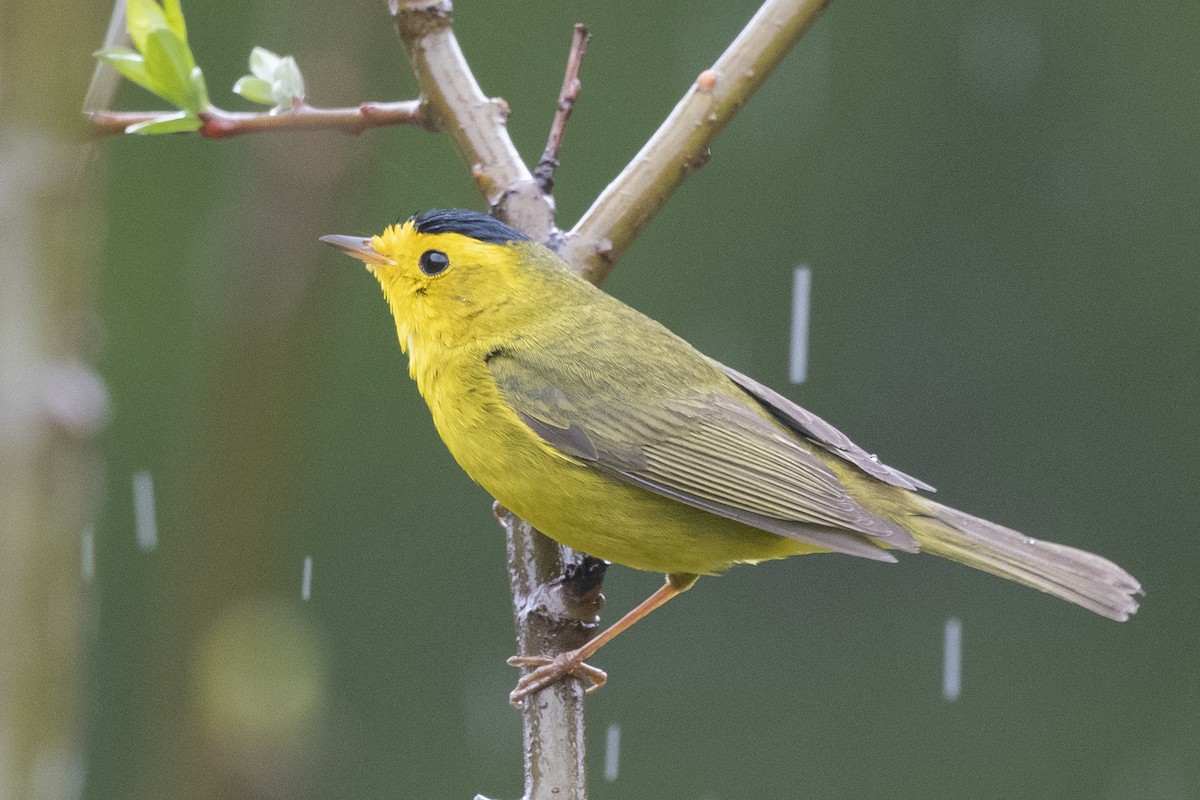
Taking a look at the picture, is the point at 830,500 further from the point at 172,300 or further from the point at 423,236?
the point at 172,300

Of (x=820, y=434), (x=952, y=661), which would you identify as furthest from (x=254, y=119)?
(x=952, y=661)

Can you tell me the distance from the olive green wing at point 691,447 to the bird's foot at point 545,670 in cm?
52

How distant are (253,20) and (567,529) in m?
4.38

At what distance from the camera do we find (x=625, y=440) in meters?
3.27

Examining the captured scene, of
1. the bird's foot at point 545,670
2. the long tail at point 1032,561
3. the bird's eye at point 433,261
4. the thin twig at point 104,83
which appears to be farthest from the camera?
the bird's eye at point 433,261

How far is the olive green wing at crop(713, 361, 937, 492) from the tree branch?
1.89ft

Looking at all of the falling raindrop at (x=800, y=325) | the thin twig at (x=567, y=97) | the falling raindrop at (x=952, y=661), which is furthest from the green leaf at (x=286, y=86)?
the falling raindrop at (x=952, y=661)

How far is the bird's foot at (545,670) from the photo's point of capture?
2.67m

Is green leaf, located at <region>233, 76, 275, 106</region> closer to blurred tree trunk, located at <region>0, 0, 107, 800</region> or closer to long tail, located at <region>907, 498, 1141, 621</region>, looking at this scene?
long tail, located at <region>907, 498, 1141, 621</region>

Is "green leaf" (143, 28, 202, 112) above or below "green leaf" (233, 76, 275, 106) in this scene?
below

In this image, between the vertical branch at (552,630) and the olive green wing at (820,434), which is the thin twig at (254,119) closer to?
the vertical branch at (552,630)

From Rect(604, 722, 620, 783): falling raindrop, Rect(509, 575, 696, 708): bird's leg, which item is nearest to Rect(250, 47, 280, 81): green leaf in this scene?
Rect(509, 575, 696, 708): bird's leg

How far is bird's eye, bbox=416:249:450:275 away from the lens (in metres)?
3.45

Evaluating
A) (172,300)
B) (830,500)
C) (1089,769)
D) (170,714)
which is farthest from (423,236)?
(1089,769)
